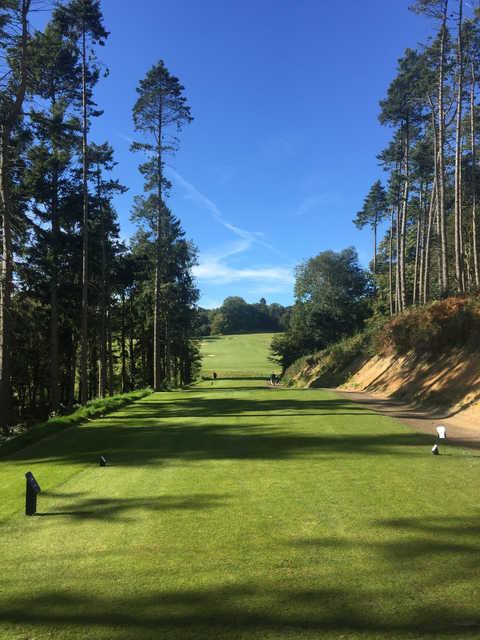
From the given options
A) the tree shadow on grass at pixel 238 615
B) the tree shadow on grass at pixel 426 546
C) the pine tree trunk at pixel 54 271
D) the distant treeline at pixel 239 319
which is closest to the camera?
the tree shadow on grass at pixel 238 615

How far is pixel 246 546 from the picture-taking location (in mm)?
4723

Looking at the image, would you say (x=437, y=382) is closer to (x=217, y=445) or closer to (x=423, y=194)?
(x=217, y=445)

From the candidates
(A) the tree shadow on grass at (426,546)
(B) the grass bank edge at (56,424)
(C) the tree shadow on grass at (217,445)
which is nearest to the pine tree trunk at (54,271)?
A: (B) the grass bank edge at (56,424)

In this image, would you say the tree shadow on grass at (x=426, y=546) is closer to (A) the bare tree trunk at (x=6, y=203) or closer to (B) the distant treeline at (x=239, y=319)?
(A) the bare tree trunk at (x=6, y=203)

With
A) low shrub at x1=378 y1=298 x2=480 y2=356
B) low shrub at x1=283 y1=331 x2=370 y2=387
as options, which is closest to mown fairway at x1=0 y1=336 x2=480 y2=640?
low shrub at x1=378 y1=298 x2=480 y2=356

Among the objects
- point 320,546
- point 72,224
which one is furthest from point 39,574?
point 72,224

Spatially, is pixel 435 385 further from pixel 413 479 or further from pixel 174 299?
pixel 174 299

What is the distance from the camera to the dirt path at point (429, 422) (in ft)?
36.0

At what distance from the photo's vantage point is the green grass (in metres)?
83.0

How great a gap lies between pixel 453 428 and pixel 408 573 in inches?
387

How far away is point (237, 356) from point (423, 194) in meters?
65.0

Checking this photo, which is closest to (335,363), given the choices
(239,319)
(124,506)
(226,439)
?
(226,439)

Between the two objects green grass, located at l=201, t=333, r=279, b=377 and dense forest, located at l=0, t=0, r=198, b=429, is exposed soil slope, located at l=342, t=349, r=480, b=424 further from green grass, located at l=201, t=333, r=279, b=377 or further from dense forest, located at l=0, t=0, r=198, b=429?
green grass, located at l=201, t=333, r=279, b=377

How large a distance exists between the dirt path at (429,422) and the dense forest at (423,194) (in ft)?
23.7
